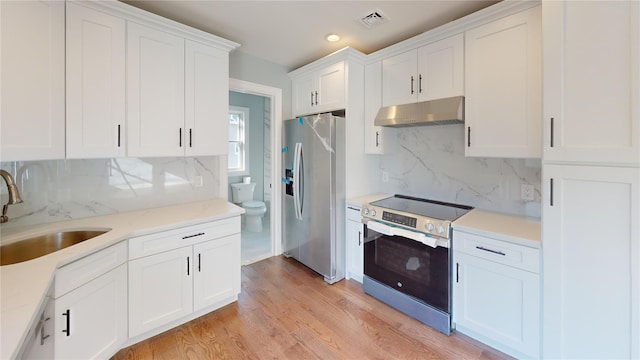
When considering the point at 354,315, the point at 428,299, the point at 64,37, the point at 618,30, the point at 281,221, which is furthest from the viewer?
the point at 281,221

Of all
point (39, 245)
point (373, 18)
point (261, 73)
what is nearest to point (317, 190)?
point (261, 73)

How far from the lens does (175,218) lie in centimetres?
208

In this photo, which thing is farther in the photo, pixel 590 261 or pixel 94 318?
pixel 94 318

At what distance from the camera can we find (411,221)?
2.14 meters

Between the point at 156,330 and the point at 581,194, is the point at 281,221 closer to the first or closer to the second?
the point at 156,330

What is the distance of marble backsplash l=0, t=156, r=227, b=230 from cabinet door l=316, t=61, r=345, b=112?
132 centimetres

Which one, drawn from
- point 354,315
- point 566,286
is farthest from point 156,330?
point 566,286

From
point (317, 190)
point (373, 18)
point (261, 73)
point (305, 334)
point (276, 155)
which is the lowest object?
point (305, 334)

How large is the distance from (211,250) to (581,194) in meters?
2.47

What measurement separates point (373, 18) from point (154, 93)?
75.2 inches

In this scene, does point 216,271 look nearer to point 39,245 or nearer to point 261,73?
point 39,245

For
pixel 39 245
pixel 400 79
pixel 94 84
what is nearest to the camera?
pixel 39 245

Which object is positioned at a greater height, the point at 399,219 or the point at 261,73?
the point at 261,73

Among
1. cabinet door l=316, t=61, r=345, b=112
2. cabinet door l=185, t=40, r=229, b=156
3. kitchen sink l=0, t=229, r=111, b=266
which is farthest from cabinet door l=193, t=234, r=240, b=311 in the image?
cabinet door l=316, t=61, r=345, b=112
